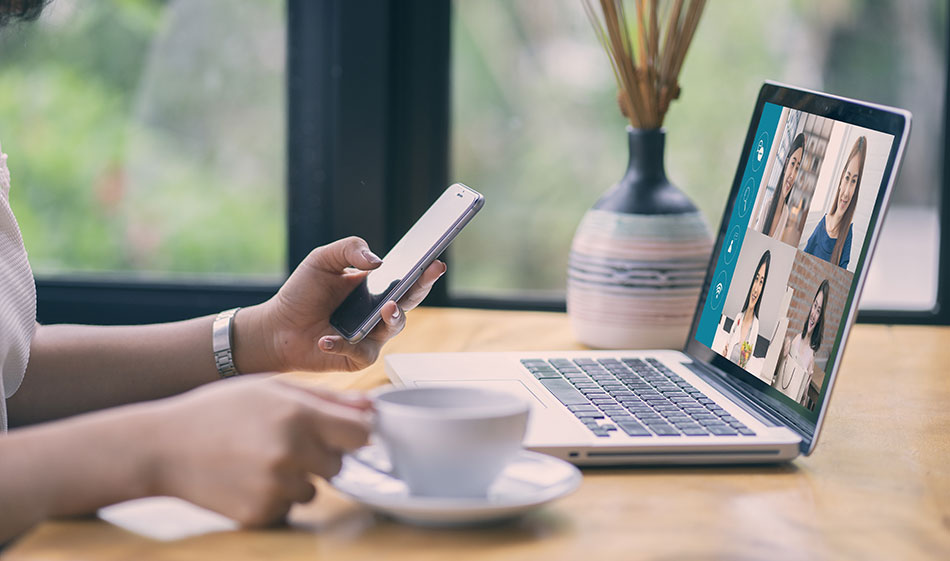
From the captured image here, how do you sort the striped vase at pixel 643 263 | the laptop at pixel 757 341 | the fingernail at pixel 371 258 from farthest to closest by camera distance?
the striped vase at pixel 643 263 < the fingernail at pixel 371 258 < the laptop at pixel 757 341

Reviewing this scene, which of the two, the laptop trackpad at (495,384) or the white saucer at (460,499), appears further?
the laptop trackpad at (495,384)

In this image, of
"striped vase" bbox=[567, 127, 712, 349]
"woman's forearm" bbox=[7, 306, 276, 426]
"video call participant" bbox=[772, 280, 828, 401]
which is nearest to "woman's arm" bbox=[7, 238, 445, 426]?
"woman's forearm" bbox=[7, 306, 276, 426]

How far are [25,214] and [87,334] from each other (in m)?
0.71

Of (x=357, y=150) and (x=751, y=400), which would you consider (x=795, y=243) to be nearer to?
(x=751, y=400)

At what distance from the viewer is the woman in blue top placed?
0.78 metres

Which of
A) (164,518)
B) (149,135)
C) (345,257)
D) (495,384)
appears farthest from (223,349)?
(149,135)

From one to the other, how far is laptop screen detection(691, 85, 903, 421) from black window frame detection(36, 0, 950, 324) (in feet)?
2.01

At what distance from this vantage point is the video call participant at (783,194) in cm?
90

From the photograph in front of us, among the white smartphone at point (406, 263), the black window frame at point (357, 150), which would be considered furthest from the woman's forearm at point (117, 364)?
the black window frame at point (357, 150)

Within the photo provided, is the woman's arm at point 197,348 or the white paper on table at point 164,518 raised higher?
the white paper on table at point 164,518

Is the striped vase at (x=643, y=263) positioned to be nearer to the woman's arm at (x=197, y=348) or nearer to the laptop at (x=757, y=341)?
the laptop at (x=757, y=341)

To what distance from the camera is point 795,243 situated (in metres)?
0.86

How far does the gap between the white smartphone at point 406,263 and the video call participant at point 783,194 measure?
272 millimetres

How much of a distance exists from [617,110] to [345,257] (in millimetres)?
662
